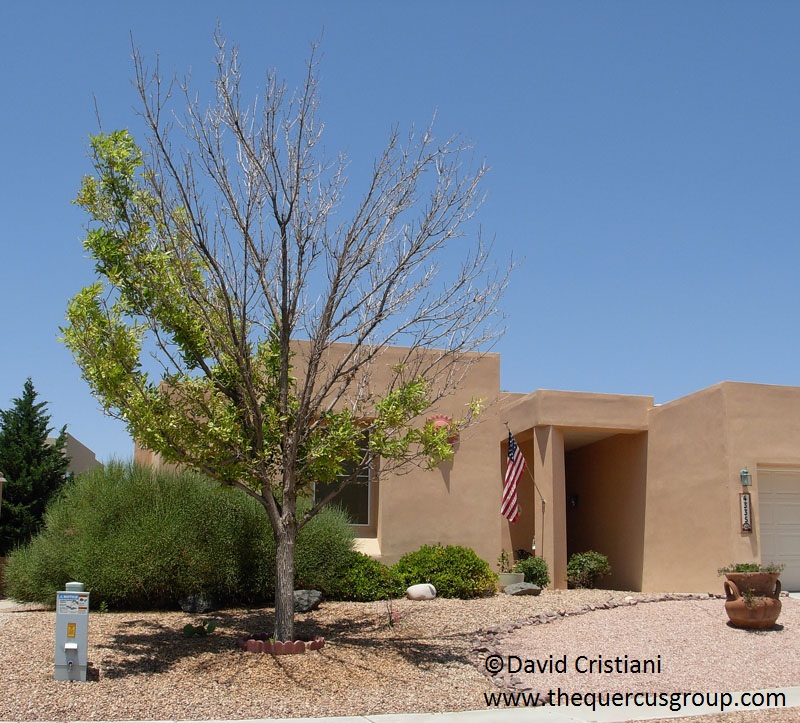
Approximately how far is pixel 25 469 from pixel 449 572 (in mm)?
10611

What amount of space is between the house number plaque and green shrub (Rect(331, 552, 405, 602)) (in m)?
6.13

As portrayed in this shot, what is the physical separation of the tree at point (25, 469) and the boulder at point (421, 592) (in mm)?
9073

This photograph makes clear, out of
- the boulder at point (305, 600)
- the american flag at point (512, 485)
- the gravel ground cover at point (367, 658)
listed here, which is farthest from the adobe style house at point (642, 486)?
the boulder at point (305, 600)

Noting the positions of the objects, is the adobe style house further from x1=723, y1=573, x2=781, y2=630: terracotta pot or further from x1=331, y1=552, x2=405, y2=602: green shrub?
x1=723, y1=573, x2=781, y2=630: terracotta pot

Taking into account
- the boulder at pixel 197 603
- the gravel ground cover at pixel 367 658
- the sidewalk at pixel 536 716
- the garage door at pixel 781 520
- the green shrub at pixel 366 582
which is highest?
the garage door at pixel 781 520

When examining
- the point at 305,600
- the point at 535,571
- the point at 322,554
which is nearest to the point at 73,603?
the point at 305,600

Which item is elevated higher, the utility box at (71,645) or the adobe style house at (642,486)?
the adobe style house at (642,486)

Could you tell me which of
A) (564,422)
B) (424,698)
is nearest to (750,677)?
(424,698)

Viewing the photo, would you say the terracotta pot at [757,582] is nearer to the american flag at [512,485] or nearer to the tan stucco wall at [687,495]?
the tan stucco wall at [687,495]

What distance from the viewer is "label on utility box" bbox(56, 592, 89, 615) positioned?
8.74 metres

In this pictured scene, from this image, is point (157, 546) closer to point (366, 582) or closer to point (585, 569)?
point (366, 582)

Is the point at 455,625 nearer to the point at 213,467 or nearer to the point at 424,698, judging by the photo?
the point at 424,698

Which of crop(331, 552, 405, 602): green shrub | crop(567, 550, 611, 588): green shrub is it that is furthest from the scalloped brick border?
crop(567, 550, 611, 588): green shrub

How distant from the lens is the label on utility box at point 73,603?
8.74 metres
